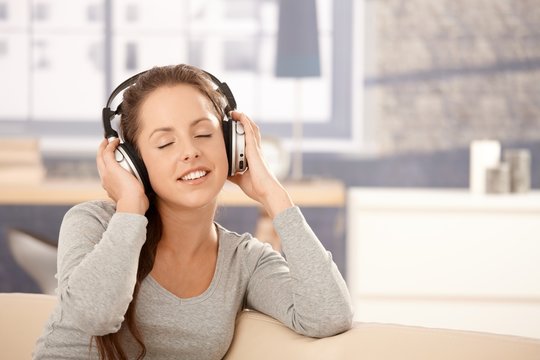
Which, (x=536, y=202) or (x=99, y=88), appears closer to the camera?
(x=536, y=202)

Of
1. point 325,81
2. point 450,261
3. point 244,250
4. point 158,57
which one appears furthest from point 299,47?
point 244,250

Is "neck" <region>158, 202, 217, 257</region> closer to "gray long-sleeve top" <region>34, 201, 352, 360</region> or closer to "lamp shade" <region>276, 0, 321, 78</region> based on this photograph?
"gray long-sleeve top" <region>34, 201, 352, 360</region>

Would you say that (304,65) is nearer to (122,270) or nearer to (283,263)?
(283,263)

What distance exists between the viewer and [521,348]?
4.77 ft

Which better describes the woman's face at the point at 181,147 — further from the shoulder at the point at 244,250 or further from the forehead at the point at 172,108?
the shoulder at the point at 244,250

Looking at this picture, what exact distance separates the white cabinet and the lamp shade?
650mm

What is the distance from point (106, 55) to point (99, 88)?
0.54 feet

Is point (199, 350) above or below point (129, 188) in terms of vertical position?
below

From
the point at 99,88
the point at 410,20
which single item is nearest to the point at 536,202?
the point at 410,20

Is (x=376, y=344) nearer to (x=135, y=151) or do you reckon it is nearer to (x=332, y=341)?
(x=332, y=341)

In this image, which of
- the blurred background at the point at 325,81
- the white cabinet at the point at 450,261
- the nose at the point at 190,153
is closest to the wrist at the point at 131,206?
the nose at the point at 190,153

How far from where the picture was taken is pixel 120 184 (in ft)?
5.41

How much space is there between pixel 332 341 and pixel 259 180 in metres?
0.34

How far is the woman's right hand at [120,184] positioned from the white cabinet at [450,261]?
218 centimetres
